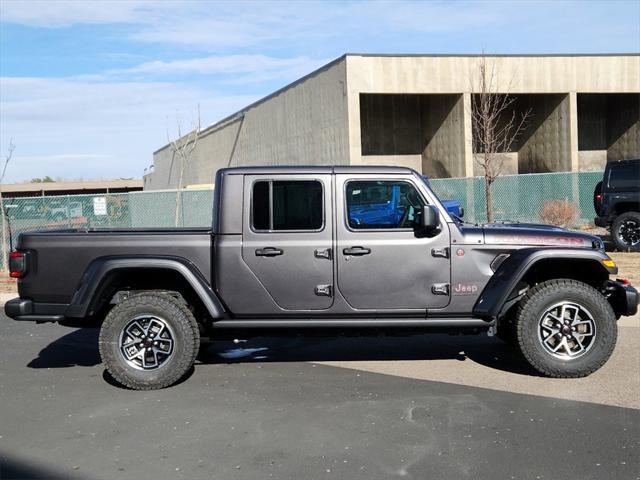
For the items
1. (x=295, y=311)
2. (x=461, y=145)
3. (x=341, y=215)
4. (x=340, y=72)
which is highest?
(x=340, y=72)

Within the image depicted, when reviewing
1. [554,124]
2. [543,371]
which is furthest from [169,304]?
[554,124]

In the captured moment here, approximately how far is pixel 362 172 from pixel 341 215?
Result: 45cm

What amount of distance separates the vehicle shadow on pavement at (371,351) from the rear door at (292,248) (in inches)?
51.4

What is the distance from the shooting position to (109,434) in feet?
17.1

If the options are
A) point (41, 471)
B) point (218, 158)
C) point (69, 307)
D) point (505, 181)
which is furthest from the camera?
point (218, 158)

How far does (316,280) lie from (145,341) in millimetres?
1651

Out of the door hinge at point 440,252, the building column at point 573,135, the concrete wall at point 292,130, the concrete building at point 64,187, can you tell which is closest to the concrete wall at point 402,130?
the concrete wall at point 292,130

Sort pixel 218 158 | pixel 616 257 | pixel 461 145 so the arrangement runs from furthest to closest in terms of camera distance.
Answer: pixel 218 158
pixel 461 145
pixel 616 257

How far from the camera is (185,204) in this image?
2172cm

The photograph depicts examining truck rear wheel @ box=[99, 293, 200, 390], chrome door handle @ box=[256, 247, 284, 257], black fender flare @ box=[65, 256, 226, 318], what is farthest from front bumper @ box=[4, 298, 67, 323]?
chrome door handle @ box=[256, 247, 284, 257]

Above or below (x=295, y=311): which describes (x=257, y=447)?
below

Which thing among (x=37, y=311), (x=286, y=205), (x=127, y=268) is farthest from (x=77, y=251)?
(x=286, y=205)

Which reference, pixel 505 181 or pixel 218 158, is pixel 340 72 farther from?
pixel 218 158

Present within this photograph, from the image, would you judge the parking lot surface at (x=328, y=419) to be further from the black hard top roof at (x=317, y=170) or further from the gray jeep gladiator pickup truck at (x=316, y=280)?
the black hard top roof at (x=317, y=170)
